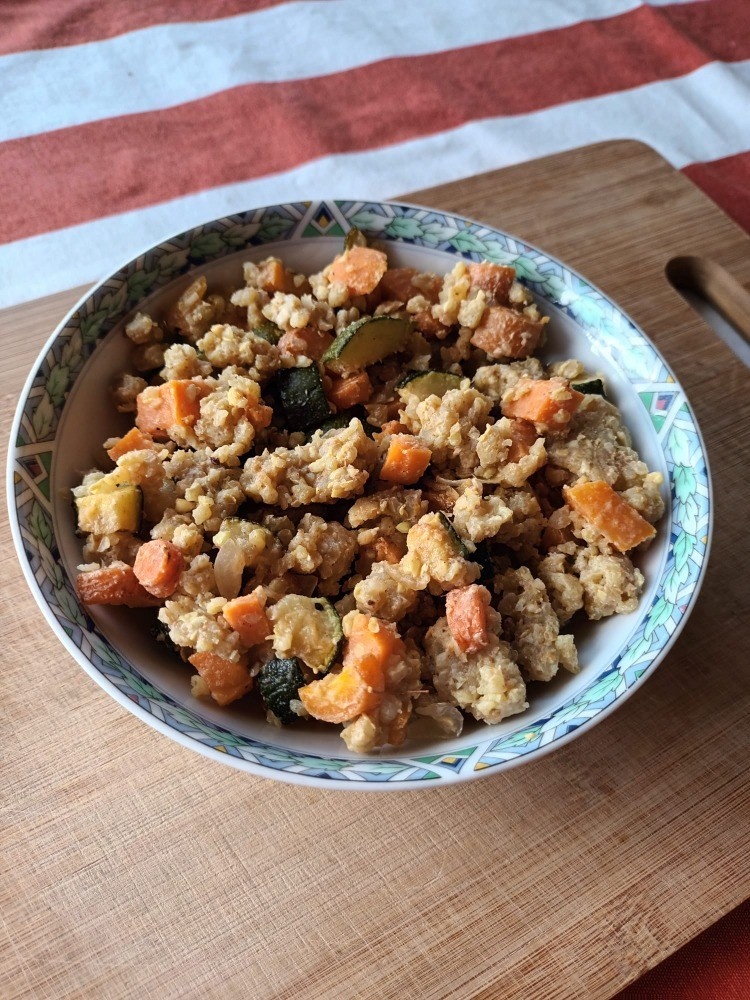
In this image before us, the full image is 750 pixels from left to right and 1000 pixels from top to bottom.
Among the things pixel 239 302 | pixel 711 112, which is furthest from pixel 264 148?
pixel 711 112

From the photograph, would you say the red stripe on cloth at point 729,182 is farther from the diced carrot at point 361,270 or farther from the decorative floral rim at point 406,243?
the diced carrot at point 361,270

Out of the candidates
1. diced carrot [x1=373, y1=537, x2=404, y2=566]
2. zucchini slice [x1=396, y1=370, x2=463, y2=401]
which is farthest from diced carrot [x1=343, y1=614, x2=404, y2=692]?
zucchini slice [x1=396, y1=370, x2=463, y2=401]

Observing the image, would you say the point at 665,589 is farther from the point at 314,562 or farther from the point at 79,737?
the point at 79,737

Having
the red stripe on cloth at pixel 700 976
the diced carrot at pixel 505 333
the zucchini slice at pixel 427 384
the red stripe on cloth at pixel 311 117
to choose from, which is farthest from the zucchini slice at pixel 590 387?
the red stripe on cloth at pixel 311 117

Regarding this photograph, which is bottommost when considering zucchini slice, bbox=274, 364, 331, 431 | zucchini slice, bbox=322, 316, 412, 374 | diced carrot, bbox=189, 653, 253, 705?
diced carrot, bbox=189, 653, 253, 705

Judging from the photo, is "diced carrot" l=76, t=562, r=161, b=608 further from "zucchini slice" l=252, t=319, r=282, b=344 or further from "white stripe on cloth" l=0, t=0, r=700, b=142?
"white stripe on cloth" l=0, t=0, r=700, b=142

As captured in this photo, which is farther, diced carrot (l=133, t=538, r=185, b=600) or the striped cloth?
the striped cloth

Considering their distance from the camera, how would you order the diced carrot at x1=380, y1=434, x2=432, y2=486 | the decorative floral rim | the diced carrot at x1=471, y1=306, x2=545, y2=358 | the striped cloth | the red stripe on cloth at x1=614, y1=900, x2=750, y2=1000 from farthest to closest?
the striped cloth, the diced carrot at x1=471, y1=306, x2=545, y2=358, the red stripe on cloth at x1=614, y1=900, x2=750, y2=1000, the diced carrot at x1=380, y1=434, x2=432, y2=486, the decorative floral rim

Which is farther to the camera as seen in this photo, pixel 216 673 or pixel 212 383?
pixel 212 383

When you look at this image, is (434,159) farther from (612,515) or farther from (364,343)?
(612,515)
